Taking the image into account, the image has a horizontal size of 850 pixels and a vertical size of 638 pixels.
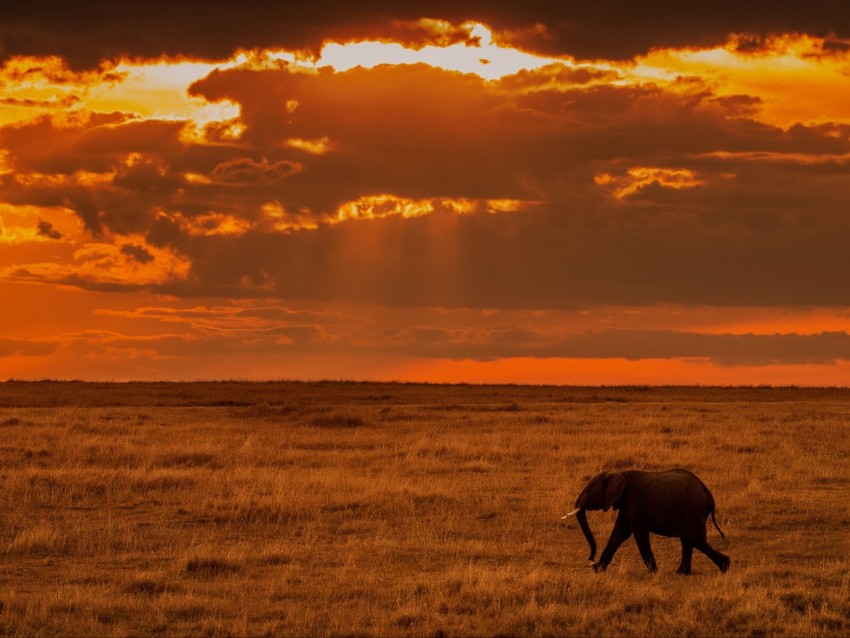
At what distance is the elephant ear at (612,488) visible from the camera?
1409 cm

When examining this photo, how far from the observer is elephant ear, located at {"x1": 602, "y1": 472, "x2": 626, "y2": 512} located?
46.2 feet

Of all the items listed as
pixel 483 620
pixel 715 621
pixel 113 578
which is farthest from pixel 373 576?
pixel 715 621

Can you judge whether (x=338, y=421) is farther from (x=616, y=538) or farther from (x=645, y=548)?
(x=645, y=548)

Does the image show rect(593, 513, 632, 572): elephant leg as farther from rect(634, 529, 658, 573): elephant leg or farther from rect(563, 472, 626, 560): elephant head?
rect(563, 472, 626, 560): elephant head

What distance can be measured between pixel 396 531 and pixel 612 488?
17.9 feet

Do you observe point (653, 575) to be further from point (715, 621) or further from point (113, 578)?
point (113, 578)

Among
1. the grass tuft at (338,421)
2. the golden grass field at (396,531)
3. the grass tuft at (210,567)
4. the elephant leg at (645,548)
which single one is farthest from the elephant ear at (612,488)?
the grass tuft at (338,421)

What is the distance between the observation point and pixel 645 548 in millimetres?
14414

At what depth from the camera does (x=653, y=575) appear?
1433 centimetres

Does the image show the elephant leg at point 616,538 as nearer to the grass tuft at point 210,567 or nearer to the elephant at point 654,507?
the elephant at point 654,507

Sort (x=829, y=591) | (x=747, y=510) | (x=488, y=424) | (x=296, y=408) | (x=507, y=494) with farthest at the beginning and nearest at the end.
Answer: (x=296, y=408), (x=488, y=424), (x=507, y=494), (x=747, y=510), (x=829, y=591)

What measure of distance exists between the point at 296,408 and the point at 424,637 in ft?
126

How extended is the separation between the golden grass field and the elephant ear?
99 cm

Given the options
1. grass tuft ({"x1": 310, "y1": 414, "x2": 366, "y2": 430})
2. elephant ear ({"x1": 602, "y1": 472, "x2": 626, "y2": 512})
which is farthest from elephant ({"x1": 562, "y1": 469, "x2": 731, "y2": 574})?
grass tuft ({"x1": 310, "y1": 414, "x2": 366, "y2": 430})
